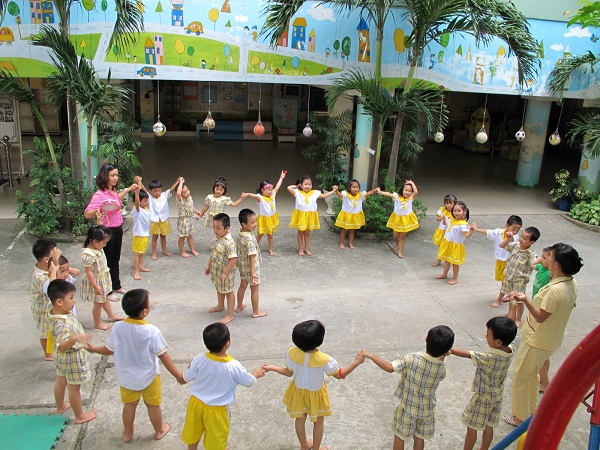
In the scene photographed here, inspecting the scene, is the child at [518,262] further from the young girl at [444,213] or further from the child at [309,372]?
the child at [309,372]

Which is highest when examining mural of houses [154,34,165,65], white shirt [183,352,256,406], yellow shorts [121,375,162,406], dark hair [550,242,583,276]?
mural of houses [154,34,165,65]

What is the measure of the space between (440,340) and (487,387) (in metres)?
0.68

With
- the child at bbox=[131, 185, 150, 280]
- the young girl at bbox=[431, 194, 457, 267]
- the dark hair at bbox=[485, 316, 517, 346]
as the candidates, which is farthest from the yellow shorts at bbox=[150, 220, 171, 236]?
the dark hair at bbox=[485, 316, 517, 346]

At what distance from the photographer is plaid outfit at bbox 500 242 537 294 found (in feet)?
19.2

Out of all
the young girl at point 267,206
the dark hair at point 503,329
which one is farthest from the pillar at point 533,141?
the dark hair at point 503,329

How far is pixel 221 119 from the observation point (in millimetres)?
19422

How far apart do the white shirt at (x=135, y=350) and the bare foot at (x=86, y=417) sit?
2.34 ft

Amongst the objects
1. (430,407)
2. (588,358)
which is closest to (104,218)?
(430,407)

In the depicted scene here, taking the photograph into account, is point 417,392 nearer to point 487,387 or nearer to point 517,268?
point 487,387

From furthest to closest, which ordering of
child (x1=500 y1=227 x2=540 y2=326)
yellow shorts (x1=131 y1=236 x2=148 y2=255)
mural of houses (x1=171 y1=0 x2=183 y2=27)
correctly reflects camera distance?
A: mural of houses (x1=171 y1=0 x2=183 y2=27), yellow shorts (x1=131 y1=236 x2=148 y2=255), child (x1=500 y1=227 x2=540 y2=326)

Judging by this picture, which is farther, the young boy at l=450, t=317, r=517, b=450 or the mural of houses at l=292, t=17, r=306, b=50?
the mural of houses at l=292, t=17, r=306, b=50

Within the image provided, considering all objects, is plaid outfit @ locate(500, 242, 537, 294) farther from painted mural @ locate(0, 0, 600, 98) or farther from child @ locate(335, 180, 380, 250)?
painted mural @ locate(0, 0, 600, 98)

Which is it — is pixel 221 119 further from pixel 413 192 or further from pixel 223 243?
pixel 223 243

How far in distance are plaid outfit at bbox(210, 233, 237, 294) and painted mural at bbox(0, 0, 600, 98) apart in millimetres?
4144
